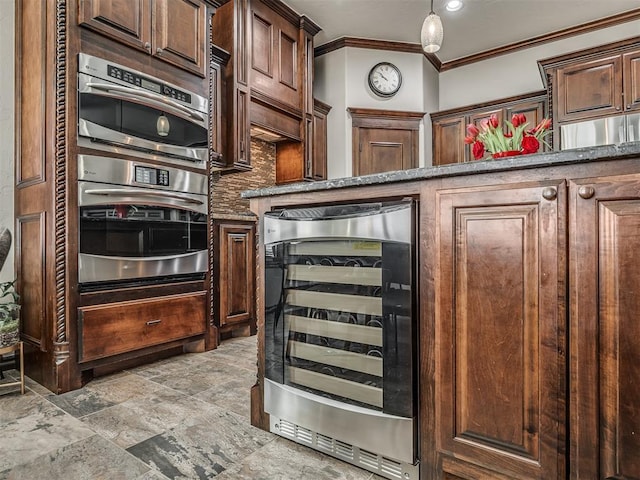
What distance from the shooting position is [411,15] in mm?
3877

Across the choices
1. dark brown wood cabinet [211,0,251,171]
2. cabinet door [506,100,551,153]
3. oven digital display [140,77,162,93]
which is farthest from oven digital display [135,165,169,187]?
cabinet door [506,100,551,153]

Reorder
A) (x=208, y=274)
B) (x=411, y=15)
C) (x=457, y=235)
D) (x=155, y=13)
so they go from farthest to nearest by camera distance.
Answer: (x=411, y=15), (x=208, y=274), (x=155, y=13), (x=457, y=235)

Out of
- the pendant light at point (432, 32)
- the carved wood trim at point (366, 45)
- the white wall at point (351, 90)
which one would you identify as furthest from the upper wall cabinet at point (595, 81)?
the pendant light at point (432, 32)

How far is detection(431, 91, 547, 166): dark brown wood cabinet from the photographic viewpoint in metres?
4.38

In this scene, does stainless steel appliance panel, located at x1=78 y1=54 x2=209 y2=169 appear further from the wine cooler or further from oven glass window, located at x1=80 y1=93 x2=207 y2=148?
the wine cooler

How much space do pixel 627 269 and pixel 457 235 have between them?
0.38 meters

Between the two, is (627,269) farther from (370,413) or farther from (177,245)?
(177,245)

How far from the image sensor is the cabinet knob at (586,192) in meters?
0.89

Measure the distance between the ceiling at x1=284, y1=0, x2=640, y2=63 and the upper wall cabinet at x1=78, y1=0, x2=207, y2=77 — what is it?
4.68 feet

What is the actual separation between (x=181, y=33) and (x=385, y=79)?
264 cm

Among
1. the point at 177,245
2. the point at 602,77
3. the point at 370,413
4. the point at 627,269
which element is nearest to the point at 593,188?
the point at 627,269

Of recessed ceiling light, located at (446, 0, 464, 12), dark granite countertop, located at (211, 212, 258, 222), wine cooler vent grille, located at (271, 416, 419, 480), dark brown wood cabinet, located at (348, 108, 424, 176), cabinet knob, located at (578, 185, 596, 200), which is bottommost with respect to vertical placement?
wine cooler vent grille, located at (271, 416, 419, 480)

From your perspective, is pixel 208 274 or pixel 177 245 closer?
pixel 177 245

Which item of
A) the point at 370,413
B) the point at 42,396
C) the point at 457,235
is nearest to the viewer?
the point at 457,235
